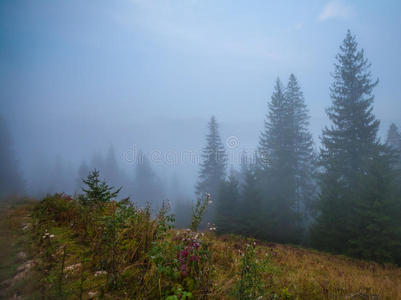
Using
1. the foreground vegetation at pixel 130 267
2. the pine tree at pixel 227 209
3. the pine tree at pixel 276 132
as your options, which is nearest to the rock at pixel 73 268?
the foreground vegetation at pixel 130 267

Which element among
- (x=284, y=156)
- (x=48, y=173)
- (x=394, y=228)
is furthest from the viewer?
(x=48, y=173)

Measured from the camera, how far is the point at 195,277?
1964mm

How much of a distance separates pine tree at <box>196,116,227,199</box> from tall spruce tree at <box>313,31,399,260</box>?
498 inches

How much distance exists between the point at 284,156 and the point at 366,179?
8.35m

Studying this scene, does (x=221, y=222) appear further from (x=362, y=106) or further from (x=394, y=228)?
(x=362, y=106)

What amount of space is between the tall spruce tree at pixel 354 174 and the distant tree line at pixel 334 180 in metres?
0.04

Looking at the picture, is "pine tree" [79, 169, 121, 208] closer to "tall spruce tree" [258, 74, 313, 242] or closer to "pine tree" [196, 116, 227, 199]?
"tall spruce tree" [258, 74, 313, 242]

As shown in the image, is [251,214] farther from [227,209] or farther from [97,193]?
[97,193]

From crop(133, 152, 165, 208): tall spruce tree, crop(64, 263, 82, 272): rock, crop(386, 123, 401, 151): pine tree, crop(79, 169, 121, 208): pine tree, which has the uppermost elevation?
crop(386, 123, 401, 151): pine tree

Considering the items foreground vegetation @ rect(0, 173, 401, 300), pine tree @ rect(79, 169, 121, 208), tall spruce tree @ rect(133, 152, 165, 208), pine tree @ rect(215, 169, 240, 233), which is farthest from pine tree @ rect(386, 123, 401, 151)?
tall spruce tree @ rect(133, 152, 165, 208)

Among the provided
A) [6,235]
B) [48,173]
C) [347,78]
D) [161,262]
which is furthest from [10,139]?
[347,78]

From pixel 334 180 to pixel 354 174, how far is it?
165 centimetres

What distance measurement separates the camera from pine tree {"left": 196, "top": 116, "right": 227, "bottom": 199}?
2480cm

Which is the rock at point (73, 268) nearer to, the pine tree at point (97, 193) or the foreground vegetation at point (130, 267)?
the foreground vegetation at point (130, 267)
